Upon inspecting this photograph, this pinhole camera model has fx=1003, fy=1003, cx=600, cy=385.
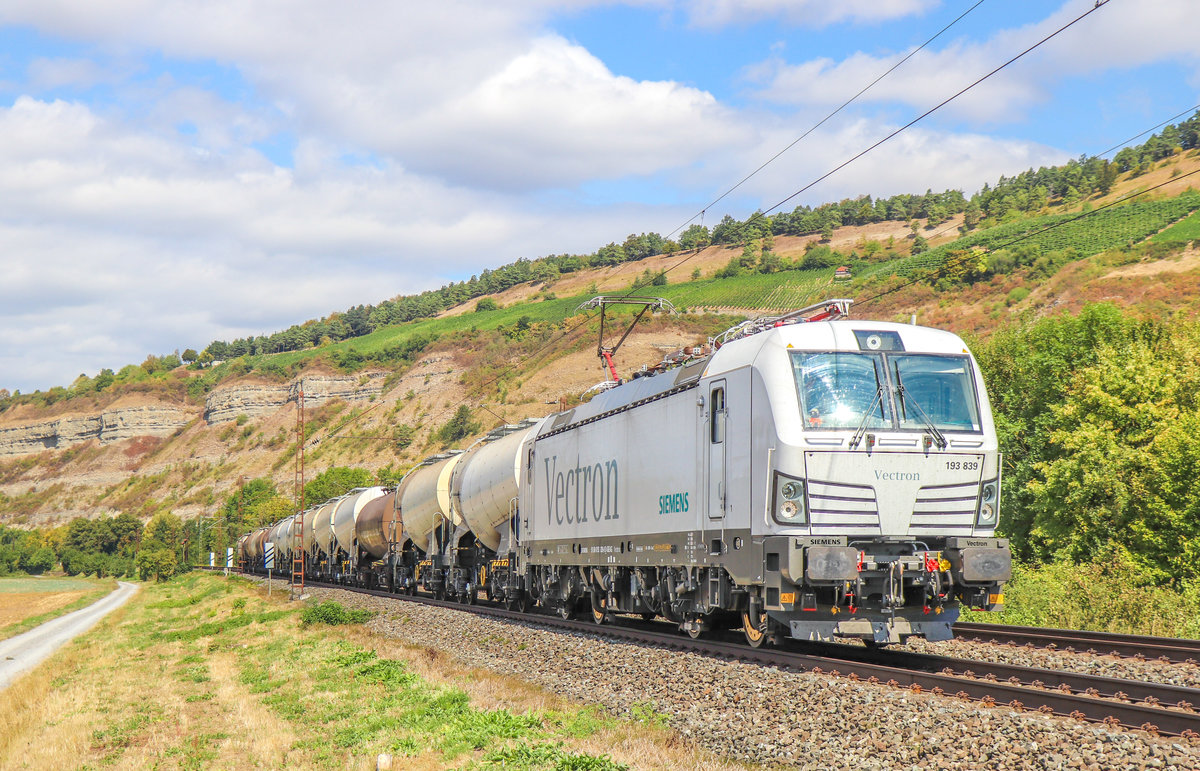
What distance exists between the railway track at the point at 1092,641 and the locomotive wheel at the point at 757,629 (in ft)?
13.2

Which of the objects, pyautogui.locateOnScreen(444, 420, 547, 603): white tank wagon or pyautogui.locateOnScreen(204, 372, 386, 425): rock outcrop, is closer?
pyautogui.locateOnScreen(444, 420, 547, 603): white tank wagon

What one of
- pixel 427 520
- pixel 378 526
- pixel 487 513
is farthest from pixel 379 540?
pixel 487 513

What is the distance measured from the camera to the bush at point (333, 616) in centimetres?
2895

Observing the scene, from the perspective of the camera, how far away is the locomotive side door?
590 inches

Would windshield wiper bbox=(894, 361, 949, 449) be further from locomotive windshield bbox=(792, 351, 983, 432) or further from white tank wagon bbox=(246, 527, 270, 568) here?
white tank wagon bbox=(246, 527, 270, 568)

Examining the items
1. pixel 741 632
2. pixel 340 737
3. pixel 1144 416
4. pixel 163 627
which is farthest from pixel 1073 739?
pixel 163 627

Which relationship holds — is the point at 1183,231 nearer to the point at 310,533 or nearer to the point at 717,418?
the point at 310,533

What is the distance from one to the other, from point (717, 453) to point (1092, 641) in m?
6.09

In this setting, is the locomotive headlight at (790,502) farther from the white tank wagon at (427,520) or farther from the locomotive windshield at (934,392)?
the white tank wagon at (427,520)

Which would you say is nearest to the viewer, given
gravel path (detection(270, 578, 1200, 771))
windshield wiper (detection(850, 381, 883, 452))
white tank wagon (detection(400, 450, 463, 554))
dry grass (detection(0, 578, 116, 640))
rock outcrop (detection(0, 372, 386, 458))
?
gravel path (detection(270, 578, 1200, 771))

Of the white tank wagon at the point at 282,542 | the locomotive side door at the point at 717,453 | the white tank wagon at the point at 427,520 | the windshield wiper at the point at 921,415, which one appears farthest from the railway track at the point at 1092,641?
the white tank wagon at the point at 282,542

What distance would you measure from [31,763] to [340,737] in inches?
172

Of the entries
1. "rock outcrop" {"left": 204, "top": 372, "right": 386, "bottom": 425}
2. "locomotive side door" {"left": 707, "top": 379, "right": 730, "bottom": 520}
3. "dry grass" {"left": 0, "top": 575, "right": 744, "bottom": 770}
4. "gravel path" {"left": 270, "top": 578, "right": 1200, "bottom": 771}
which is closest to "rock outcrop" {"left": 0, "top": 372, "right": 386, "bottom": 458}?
"rock outcrop" {"left": 204, "top": 372, "right": 386, "bottom": 425}

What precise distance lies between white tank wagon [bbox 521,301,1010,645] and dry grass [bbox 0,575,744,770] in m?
3.38
